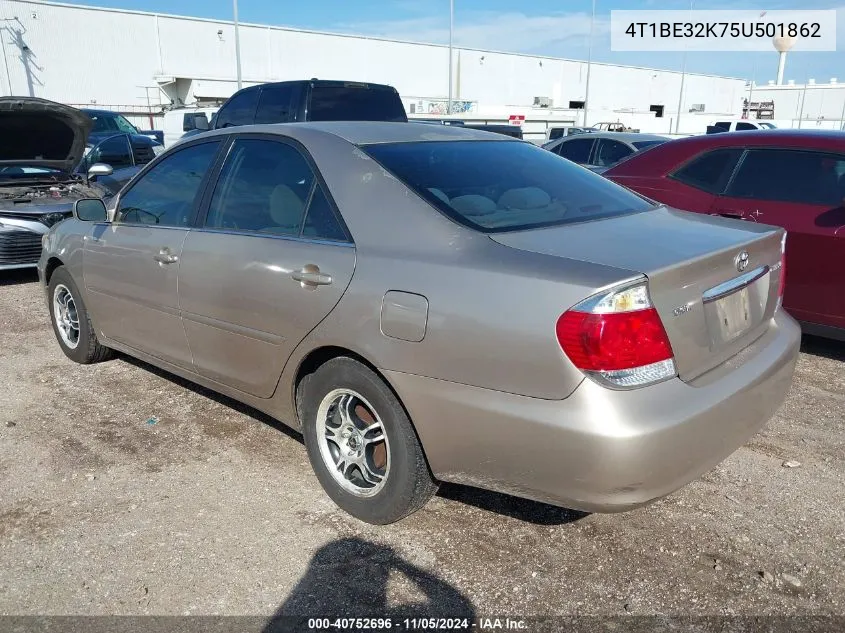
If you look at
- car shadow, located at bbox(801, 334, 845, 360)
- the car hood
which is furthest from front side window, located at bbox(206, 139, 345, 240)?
the car hood

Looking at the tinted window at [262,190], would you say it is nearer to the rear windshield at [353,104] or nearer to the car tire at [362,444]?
the car tire at [362,444]

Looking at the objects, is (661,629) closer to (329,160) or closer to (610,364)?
(610,364)

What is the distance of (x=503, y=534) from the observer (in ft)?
9.49

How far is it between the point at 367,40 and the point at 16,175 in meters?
50.1

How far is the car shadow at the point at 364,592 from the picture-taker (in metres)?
2.43

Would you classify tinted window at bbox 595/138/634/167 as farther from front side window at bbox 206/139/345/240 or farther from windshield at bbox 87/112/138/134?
windshield at bbox 87/112/138/134

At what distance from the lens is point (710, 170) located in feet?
17.5

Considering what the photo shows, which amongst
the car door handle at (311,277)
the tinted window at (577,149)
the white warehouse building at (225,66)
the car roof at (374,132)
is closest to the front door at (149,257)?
the car roof at (374,132)

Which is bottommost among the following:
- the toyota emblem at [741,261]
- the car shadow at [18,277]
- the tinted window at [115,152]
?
the car shadow at [18,277]

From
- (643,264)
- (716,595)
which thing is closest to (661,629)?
(716,595)

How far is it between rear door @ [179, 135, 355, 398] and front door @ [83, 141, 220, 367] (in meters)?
0.16

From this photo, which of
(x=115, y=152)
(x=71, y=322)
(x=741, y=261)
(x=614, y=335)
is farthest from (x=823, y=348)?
(x=115, y=152)

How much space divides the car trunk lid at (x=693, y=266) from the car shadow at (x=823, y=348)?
2471mm

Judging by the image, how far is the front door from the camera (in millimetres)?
3699
